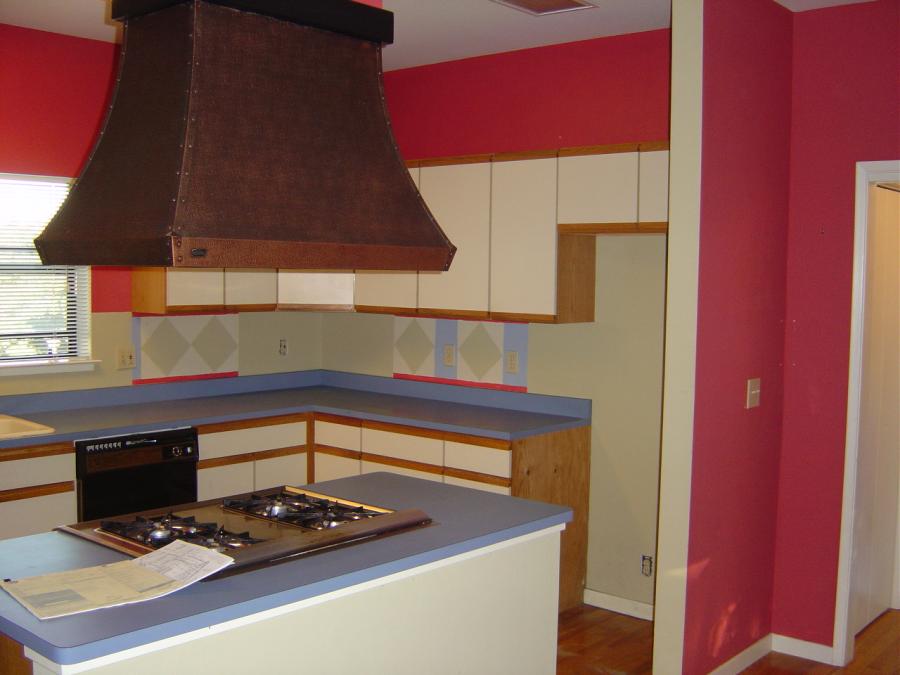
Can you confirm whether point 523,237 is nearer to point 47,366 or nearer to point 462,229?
point 462,229

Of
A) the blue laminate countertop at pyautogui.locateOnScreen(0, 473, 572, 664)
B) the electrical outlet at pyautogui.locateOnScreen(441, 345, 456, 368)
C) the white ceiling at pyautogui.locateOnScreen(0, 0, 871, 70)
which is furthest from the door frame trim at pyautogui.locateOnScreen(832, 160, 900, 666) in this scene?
the electrical outlet at pyautogui.locateOnScreen(441, 345, 456, 368)

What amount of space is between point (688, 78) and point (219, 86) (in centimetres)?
192

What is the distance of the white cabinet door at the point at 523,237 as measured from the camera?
4.35m

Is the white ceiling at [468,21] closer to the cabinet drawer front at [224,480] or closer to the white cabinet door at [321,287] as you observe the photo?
the white cabinet door at [321,287]

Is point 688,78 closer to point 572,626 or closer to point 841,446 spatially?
point 841,446

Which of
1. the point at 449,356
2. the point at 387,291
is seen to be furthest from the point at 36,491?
the point at 449,356

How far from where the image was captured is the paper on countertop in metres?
2.01

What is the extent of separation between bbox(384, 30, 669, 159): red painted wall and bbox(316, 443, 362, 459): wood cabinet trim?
65.3 inches

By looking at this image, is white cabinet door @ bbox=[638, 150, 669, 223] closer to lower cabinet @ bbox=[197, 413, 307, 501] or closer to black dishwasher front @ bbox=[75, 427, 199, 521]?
lower cabinet @ bbox=[197, 413, 307, 501]

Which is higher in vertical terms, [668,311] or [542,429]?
[668,311]

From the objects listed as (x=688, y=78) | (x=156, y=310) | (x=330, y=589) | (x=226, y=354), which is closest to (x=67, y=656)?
(x=330, y=589)

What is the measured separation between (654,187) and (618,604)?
6.69ft

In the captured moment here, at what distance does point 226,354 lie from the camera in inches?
212

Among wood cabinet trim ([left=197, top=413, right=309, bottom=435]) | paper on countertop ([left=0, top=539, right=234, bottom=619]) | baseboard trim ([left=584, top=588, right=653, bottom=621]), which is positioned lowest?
baseboard trim ([left=584, top=588, right=653, bottom=621])
